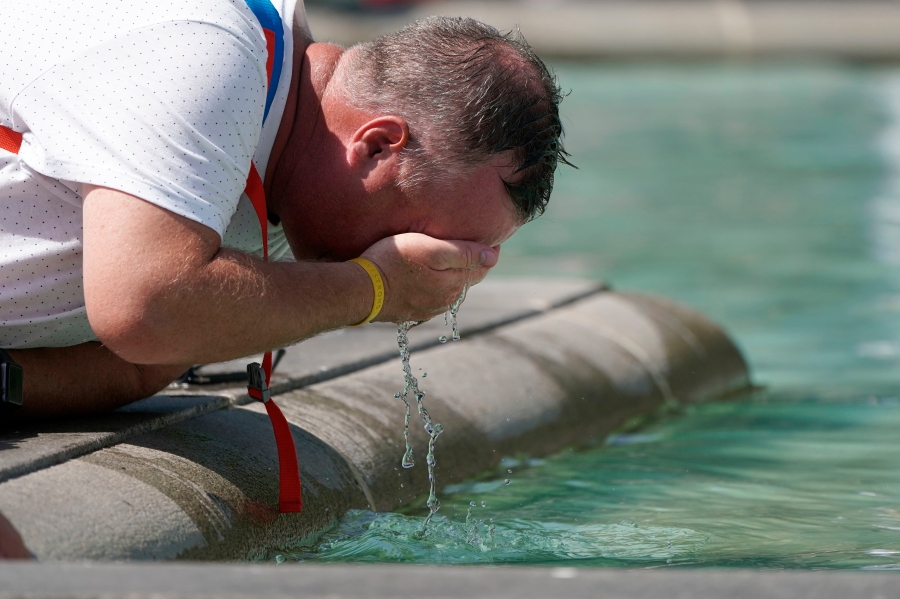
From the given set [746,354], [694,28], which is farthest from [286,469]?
[694,28]

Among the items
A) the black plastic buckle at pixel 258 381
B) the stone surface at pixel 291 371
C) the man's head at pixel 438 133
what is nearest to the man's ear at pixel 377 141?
the man's head at pixel 438 133

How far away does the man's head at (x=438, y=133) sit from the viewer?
107 inches

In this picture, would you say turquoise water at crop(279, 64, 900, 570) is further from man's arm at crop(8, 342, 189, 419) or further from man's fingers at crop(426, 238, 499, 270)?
man's fingers at crop(426, 238, 499, 270)

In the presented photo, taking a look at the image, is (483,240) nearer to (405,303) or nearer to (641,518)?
(405,303)

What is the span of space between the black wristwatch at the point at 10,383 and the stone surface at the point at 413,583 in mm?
857

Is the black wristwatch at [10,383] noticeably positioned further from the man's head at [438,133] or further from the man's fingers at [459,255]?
the man's fingers at [459,255]

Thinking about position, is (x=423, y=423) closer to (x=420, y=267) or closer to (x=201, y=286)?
(x=420, y=267)

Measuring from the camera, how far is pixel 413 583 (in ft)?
5.79

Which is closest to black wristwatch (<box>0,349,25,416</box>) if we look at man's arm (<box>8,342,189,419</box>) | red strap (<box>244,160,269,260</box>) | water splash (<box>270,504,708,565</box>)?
man's arm (<box>8,342,189,419</box>)

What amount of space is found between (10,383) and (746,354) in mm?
4452

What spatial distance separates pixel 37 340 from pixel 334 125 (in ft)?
2.62

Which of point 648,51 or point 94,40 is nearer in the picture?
point 94,40

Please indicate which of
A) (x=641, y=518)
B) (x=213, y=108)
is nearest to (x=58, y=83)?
(x=213, y=108)

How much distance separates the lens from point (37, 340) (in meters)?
2.80
